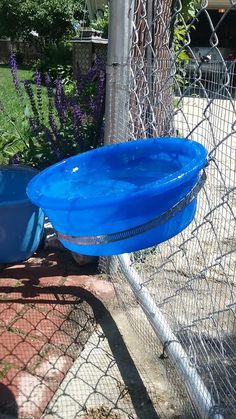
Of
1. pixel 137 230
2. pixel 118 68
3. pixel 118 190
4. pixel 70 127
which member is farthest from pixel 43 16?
pixel 137 230

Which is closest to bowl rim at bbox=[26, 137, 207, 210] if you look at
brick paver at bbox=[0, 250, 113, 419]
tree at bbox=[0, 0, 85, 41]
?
brick paver at bbox=[0, 250, 113, 419]

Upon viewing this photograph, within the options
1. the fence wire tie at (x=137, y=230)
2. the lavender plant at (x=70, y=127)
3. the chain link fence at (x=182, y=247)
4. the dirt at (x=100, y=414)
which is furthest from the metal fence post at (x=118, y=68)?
the dirt at (x=100, y=414)

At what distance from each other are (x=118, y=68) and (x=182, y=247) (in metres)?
0.96

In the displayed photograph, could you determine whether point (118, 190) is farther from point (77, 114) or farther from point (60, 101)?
point (60, 101)

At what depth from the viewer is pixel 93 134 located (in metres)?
3.35

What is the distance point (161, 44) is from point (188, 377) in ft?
6.06

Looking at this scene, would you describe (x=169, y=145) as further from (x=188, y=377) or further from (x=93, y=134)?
(x=93, y=134)

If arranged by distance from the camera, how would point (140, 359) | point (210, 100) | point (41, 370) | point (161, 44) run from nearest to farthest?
point (210, 100), point (41, 370), point (140, 359), point (161, 44)

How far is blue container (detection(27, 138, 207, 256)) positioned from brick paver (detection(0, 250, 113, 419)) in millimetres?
763

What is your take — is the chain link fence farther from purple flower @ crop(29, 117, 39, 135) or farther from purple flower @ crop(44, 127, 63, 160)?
purple flower @ crop(29, 117, 39, 135)

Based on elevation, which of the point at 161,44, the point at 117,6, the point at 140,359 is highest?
the point at 117,6

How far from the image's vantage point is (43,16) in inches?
708

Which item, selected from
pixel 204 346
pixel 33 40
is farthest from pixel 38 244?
pixel 33 40

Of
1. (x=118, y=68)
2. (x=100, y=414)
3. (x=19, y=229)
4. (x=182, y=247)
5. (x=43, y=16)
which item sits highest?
(x=43, y=16)
